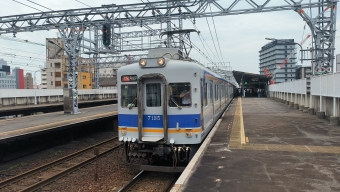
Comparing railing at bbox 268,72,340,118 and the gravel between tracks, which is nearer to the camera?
the gravel between tracks

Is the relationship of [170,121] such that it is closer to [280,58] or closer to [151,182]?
[151,182]

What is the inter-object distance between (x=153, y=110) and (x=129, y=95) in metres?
0.88

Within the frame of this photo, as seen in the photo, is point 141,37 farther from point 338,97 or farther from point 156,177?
point 156,177

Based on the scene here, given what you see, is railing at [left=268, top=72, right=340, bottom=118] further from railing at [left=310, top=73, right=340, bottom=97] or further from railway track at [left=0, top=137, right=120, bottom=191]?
railway track at [left=0, top=137, right=120, bottom=191]

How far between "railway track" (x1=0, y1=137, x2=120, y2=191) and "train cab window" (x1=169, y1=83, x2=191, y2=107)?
8.92ft

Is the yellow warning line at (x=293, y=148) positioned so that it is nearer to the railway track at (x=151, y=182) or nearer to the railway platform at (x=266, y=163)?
the railway platform at (x=266, y=163)

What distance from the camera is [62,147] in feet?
42.8

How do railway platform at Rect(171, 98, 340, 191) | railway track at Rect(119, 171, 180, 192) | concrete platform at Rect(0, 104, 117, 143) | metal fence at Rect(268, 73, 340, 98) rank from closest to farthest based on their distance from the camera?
1. railway platform at Rect(171, 98, 340, 191)
2. railway track at Rect(119, 171, 180, 192)
3. concrete platform at Rect(0, 104, 117, 143)
4. metal fence at Rect(268, 73, 340, 98)

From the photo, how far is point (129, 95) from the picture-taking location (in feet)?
26.2

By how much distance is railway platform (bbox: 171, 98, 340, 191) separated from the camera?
16.8 feet

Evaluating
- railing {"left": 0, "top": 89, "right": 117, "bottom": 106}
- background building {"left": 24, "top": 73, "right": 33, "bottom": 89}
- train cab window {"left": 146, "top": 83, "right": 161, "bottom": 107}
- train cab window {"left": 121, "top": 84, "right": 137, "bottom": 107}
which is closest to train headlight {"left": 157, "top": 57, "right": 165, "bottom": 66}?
train cab window {"left": 146, "top": 83, "right": 161, "bottom": 107}

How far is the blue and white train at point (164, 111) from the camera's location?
7398 mm

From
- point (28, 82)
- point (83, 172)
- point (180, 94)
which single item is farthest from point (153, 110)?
point (28, 82)

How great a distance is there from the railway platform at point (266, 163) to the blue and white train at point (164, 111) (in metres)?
0.69
